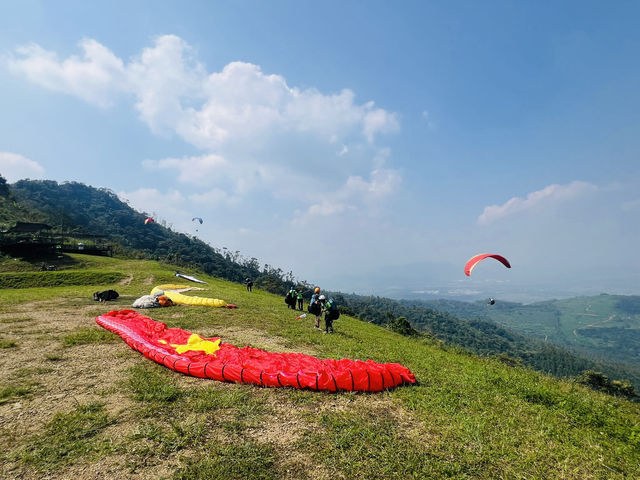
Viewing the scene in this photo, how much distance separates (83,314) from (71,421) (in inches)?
501

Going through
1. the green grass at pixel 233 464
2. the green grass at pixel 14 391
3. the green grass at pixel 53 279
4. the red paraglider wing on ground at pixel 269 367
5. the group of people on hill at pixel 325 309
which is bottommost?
the green grass at pixel 53 279

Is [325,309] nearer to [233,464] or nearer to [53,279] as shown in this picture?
[233,464]

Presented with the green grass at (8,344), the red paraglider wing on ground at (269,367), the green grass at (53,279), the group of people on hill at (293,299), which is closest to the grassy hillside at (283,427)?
the red paraglider wing on ground at (269,367)

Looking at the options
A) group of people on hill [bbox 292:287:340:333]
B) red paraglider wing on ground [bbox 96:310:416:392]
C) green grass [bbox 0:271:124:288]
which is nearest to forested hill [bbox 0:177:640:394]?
green grass [bbox 0:271:124:288]

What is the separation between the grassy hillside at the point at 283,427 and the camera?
4711 millimetres

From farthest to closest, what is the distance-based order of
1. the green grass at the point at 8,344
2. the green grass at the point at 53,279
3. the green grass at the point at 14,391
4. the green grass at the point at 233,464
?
the green grass at the point at 53,279
the green grass at the point at 8,344
the green grass at the point at 14,391
the green grass at the point at 233,464

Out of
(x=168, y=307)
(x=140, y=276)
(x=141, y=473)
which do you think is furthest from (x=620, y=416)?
(x=140, y=276)

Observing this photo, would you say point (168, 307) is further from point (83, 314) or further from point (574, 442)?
point (574, 442)

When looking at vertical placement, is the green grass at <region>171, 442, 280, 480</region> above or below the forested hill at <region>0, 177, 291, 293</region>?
below

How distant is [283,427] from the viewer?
568 centimetres

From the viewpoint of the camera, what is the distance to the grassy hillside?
471cm

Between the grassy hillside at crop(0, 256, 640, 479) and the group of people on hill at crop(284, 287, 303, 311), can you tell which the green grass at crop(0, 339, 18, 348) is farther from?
the group of people on hill at crop(284, 287, 303, 311)

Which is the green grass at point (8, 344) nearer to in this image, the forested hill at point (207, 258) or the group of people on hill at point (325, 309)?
the group of people on hill at point (325, 309)

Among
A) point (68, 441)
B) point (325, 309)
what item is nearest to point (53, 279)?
point (325, 309)
